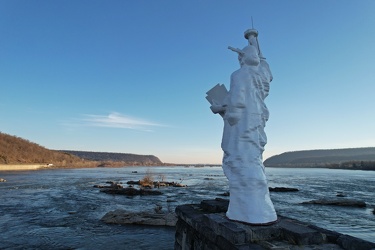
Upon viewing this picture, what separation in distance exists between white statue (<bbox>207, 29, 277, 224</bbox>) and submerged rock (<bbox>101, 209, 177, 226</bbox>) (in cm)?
860

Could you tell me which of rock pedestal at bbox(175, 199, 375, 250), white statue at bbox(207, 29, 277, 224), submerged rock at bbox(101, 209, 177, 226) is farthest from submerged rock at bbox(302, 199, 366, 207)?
white statue at bbox(207, 29, 277, 224)

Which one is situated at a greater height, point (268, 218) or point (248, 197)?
point (248, 197)

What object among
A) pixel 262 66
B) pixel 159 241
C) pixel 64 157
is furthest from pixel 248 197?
pixel 64 157

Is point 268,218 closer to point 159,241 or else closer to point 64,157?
point 159,241

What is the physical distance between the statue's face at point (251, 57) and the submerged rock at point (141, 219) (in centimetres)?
975

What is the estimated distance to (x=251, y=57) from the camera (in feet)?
22.6

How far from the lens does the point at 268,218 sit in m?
6.08

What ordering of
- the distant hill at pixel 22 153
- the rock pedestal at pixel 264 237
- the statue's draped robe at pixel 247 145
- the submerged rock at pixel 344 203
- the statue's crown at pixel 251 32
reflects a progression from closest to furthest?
the rock pedestal at pixel 264 237
the statue's draped robe at pixel 247 145
the statue's crown at pixel 251 32
the submerged rock at pixel 344 203
the distant hill at pixel 22 153

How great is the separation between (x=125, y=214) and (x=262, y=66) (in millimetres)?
11061

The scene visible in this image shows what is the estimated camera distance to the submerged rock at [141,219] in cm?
1433

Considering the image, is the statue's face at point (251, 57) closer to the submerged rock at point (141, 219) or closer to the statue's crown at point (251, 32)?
the statue's crown at point (251, 32)

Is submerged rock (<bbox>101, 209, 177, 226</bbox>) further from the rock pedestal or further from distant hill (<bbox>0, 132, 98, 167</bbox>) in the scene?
distant hill (<bbox>0, 132, 98, 167</bbox>)

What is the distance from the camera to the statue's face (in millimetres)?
6895

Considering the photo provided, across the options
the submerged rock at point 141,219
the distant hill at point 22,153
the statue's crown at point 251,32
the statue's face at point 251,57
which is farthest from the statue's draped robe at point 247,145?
the distant hill at point 22,153
